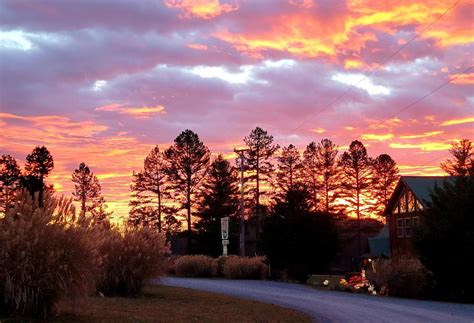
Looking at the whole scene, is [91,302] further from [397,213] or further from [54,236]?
[397,213]

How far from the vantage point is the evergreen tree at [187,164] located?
74.8m

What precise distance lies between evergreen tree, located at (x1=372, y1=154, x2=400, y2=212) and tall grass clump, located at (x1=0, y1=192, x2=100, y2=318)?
232 ft

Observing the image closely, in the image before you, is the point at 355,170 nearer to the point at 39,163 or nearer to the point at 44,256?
the point at 39,163

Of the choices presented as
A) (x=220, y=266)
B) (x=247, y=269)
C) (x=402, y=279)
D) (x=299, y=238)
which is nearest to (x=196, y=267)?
(x=220, y=266)

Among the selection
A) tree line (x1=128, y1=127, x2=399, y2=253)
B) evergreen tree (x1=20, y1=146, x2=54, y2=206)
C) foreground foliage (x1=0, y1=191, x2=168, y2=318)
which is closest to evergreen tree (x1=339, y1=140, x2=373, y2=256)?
tree line (x1=128, y1=127, x2=399, y2=253)

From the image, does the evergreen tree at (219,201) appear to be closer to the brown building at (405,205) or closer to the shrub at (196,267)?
the brown building at (405,205)

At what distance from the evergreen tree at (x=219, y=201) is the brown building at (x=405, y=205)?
25753 millimetres

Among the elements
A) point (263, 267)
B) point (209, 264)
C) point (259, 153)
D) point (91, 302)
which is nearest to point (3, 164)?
point (259, 153)

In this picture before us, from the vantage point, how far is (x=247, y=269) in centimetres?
3456

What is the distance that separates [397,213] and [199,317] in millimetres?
41164

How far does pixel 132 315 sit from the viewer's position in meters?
12.7

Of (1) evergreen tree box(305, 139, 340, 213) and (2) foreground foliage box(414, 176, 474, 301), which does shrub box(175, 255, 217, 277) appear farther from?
(1) evergreen tree box(305, 139, 340, 213)

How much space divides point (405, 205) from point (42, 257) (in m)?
43.7

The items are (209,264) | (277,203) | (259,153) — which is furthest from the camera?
(259,153)
